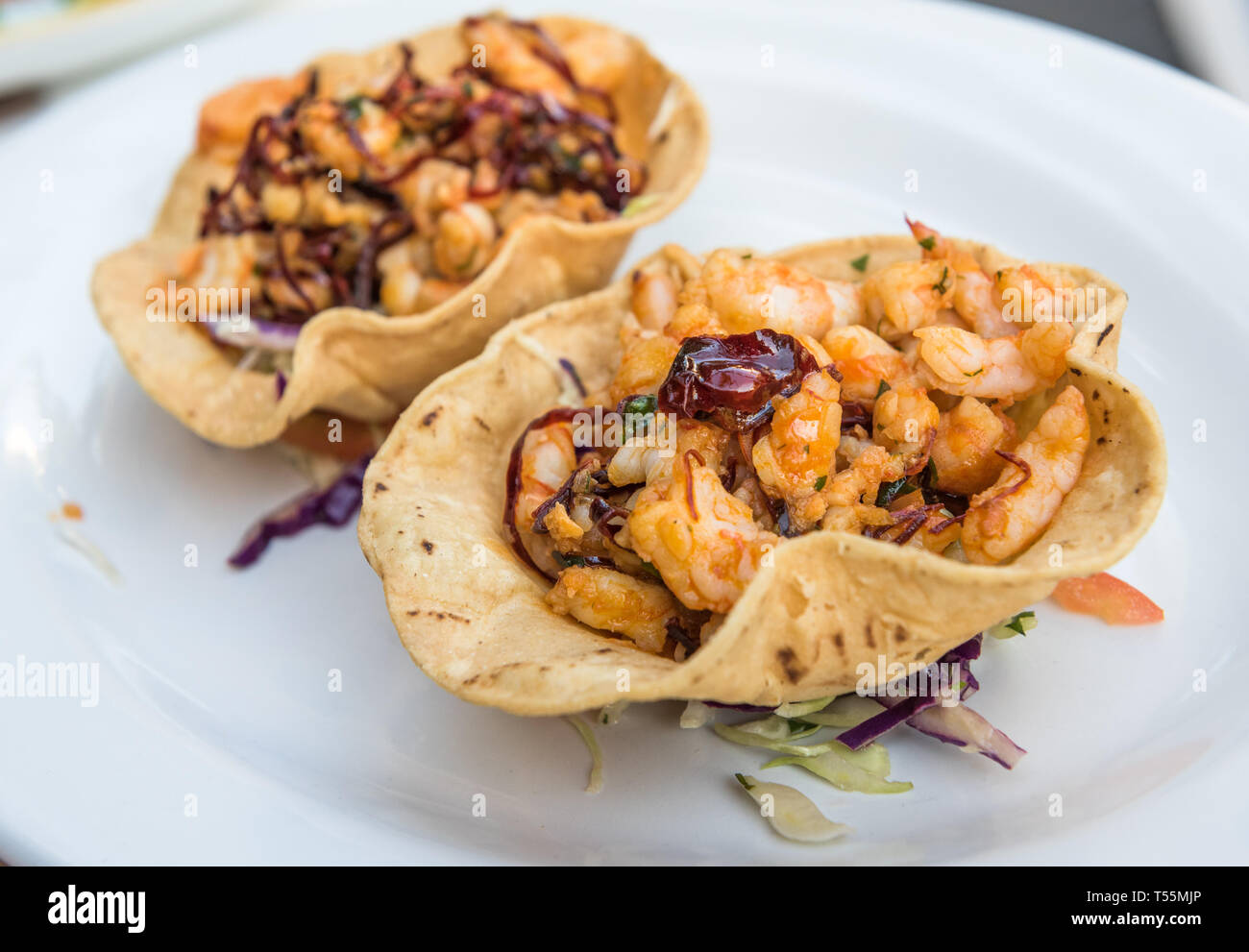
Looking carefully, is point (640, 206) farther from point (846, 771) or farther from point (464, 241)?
point (846, 771)

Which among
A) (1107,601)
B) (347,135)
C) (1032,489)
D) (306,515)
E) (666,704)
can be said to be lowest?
(306,515)

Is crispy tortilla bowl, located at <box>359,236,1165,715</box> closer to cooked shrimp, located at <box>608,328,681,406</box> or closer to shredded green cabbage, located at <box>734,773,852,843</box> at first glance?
shredded green cabbage, located at <box>734,773,852,843</box>

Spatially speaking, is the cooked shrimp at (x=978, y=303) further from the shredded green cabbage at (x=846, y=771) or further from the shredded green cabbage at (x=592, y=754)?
the shredded green cabbage at (x=592, y=754)

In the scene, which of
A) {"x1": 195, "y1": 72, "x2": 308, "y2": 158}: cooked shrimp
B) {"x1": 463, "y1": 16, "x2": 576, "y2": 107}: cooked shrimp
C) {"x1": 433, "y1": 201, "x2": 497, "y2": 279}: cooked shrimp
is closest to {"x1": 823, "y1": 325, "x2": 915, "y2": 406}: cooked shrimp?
{"x1": 433, "y1": 201, "x2": 497, "y2": 279}: cooked shrimp

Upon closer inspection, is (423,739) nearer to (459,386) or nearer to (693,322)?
(459,386)

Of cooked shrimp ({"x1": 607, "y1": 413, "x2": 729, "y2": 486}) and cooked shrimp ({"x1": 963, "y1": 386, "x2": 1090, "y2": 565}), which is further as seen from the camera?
cooked shrimp ({"x1": 607, "y1": 413, "x2": 729, "y2": 486})

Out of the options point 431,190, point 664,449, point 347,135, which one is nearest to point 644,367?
point 664,449

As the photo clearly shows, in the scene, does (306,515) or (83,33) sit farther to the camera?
(83,33)
